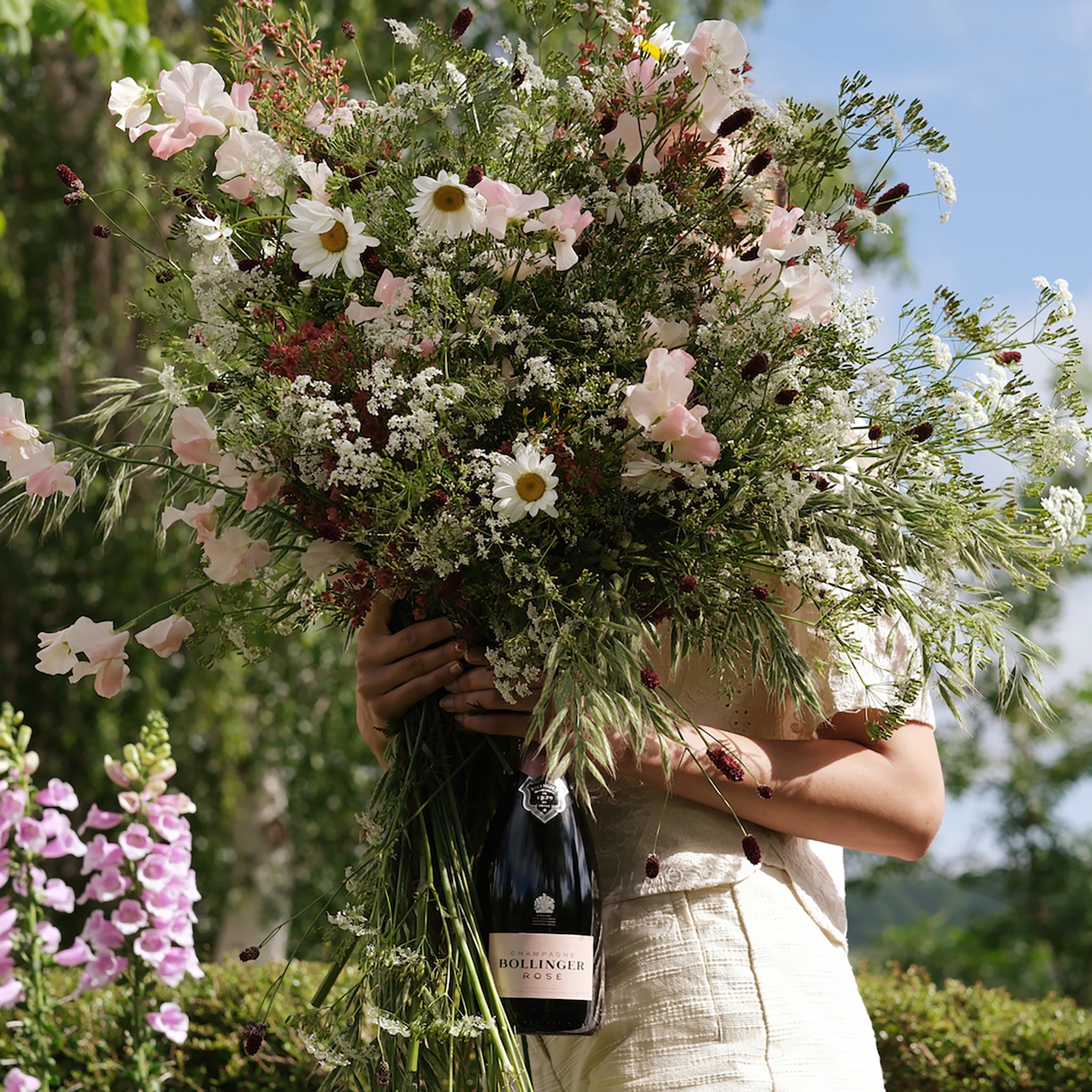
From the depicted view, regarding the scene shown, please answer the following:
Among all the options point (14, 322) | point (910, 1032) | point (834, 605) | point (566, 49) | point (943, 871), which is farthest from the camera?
point (943, 871)

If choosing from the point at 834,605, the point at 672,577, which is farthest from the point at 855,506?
the point at 672,577

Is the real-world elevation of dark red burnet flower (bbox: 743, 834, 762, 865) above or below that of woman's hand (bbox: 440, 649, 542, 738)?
below

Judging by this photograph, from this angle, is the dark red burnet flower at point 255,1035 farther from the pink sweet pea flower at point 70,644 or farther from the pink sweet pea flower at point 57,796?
the pink sweet pea flower at point 57,796

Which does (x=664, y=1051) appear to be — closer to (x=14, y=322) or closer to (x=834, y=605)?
(x=834, y=605)

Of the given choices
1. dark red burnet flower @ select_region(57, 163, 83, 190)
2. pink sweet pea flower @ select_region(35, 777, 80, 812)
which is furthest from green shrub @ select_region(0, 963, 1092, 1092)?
dark red burnet flower @ select_region(57, 163, 83, 190)

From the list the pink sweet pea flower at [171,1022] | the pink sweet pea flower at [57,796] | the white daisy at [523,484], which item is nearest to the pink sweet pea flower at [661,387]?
the white daisy at [523,484]

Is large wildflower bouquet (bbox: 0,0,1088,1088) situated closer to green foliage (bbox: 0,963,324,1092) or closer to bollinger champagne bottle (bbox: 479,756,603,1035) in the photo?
bollinger champagne bottle (bbox: 479,756,603,1035)

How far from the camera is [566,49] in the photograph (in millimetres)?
7254

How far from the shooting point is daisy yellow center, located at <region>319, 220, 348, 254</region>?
1320 mm

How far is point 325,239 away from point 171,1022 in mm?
2083

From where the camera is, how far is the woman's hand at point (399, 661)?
143 cm

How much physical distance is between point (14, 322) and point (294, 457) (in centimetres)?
768

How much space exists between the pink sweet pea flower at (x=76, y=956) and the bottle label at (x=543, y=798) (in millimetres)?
1618

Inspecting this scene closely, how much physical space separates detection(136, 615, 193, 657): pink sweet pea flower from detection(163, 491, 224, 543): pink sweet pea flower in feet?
0.37
